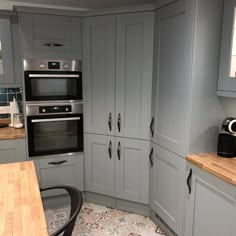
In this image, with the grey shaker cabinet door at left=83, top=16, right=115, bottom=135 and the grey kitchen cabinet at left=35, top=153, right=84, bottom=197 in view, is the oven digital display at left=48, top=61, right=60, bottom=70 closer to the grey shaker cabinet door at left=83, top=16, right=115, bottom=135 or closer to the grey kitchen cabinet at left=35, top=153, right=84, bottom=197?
the grey shaker cabinet door at left=83, top=16, right=115, bottom=135

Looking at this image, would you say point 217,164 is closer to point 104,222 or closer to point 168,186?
point 168,186

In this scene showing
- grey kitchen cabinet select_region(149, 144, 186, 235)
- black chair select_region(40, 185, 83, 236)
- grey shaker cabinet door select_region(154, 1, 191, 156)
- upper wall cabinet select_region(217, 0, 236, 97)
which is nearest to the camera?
black chair select_region(40, 185, 83, 236)

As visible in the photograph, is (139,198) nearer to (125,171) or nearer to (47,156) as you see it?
(125,171)

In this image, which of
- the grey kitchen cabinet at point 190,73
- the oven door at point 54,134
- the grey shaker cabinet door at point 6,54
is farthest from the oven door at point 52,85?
the grey kitchen cabinet at point 190,73

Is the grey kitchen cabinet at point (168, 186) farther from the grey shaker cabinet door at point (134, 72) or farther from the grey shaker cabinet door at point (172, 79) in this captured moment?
the grey shaker cabinet door at point (134, 72)

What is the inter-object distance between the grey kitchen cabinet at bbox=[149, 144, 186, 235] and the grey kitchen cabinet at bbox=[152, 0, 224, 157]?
0.12m

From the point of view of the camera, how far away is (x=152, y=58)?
7.77 feet

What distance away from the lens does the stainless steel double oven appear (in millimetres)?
2541

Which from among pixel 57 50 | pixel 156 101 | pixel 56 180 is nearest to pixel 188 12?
pixel 156 101

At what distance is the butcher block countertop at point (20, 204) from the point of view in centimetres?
107

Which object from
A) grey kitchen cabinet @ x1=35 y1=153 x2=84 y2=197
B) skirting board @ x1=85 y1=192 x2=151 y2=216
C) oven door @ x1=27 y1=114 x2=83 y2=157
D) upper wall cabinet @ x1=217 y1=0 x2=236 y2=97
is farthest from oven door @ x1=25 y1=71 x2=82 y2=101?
upper wall cabinet @ x1=217 y1=0 x2=236 y2=97

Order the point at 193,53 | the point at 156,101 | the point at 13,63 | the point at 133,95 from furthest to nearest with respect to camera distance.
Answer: the point at 13,63, the point at 133,95, the point at 156,101, the point at 193,53

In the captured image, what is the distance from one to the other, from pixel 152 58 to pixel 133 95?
0.40 metres

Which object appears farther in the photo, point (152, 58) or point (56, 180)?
point (56, 180)
